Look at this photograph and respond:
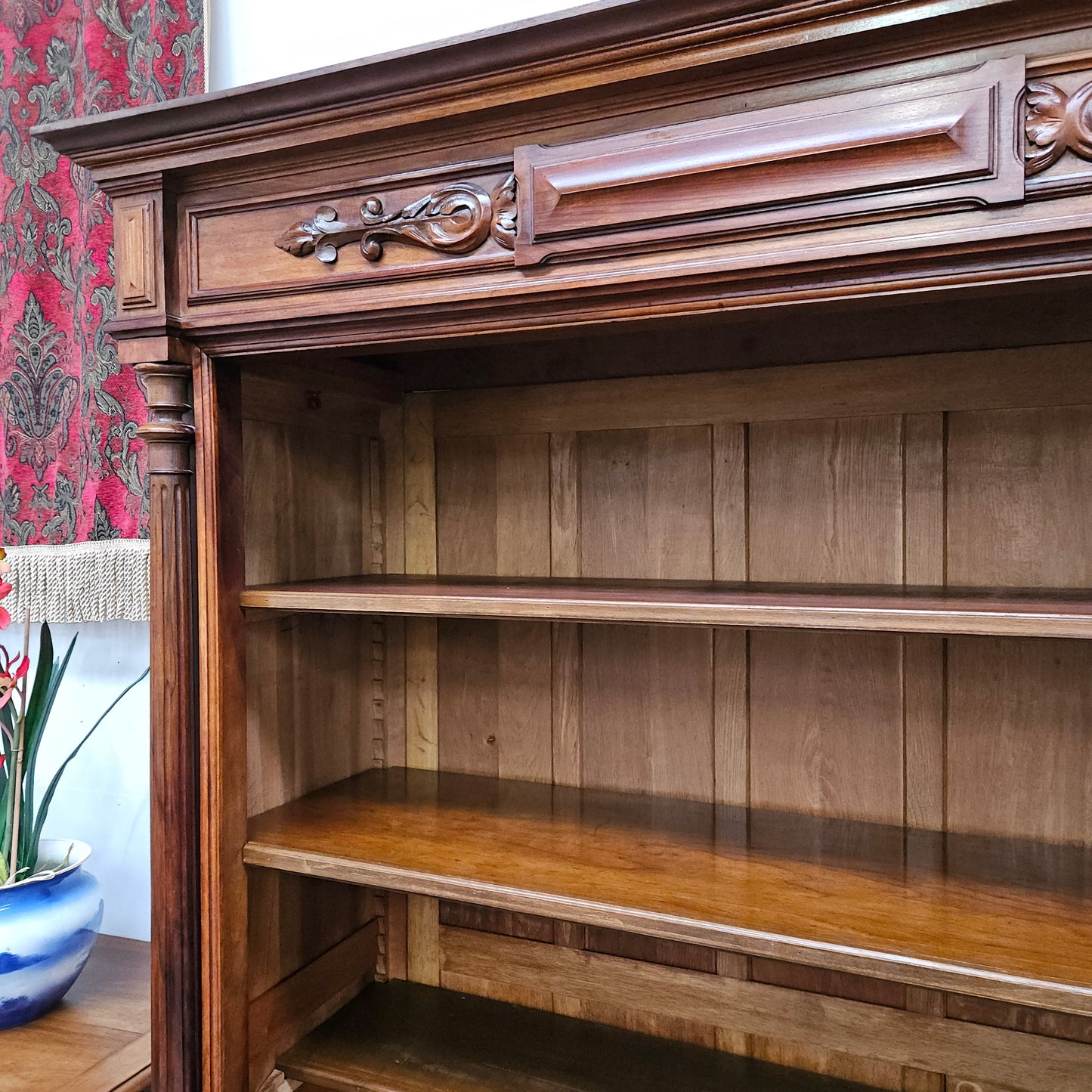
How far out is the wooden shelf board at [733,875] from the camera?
2.69 feet

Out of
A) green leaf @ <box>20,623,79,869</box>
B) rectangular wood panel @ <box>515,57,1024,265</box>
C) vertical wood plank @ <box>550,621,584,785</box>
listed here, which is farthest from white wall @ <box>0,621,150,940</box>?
rectangular wood panel @ <box>515,57,1024,265</box>

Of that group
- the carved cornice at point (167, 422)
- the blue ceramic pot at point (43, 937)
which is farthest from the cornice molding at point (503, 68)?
the blue ceramic pot at point (43, 937)

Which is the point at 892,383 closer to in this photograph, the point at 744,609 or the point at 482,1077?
the point at 744,609

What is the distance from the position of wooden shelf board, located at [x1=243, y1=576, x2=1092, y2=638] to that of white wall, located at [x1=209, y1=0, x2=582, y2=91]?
3.02 feet

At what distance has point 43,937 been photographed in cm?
122

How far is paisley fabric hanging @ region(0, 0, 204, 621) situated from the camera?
1413 millimetres

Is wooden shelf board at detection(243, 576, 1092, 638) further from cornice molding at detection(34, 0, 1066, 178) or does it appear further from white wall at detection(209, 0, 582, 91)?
white wall at detection(209, 0, 582, 91)

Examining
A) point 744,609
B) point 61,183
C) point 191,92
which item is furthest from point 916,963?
point 61,183

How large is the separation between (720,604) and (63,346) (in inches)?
48.0

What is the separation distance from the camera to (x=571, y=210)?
0.84 meters

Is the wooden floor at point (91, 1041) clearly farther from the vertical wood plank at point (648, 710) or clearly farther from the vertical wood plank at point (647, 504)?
the vertical wood plank at point (647, 504)

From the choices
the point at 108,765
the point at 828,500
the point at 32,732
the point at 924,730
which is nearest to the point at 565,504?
the point at 828,500

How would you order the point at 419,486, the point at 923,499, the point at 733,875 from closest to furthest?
the point at 733,875
the point at 923,499
the point at 419,486

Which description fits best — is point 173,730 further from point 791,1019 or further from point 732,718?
point 791,1019
